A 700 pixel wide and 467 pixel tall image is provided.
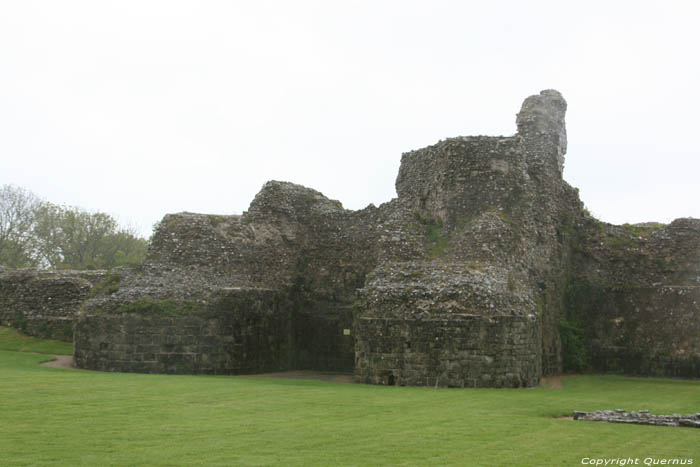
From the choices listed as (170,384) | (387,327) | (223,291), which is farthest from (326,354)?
(170,384)

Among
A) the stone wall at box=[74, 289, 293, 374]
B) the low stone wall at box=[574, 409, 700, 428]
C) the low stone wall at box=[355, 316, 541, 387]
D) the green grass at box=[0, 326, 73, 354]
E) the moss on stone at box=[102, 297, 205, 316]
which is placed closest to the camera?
the low stone wall at box=[574, 409, 700, 428]

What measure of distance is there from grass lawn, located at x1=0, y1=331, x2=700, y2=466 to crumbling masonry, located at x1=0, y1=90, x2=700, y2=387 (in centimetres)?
189

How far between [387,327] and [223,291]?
4907 millimetres

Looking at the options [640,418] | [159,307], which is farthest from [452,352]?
[159,307]

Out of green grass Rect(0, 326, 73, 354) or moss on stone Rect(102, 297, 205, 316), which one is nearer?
moss on stone Rect(102, 297, 205, 316)

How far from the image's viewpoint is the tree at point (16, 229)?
42.0m

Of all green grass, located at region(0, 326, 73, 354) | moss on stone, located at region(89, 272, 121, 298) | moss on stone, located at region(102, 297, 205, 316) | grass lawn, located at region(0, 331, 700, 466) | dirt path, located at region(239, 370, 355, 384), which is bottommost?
dirt path, located at region(239, 370, 355, 384)

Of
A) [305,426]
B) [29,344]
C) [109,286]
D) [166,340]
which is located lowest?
[305,426]

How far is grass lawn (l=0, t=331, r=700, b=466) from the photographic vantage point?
7.83 m

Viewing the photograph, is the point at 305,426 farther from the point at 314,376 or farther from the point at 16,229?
the point at 16,229

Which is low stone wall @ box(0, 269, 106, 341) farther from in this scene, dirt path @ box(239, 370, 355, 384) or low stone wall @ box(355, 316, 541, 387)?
low stone wall @ box(355, 316, 541, 387)

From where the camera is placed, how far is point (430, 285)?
1694 centimetres

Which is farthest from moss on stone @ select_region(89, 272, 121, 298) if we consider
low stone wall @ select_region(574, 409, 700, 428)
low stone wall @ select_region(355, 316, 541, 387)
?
low stone wall @ select_region(574, 409, 700, 428)

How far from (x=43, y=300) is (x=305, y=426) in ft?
64.0
